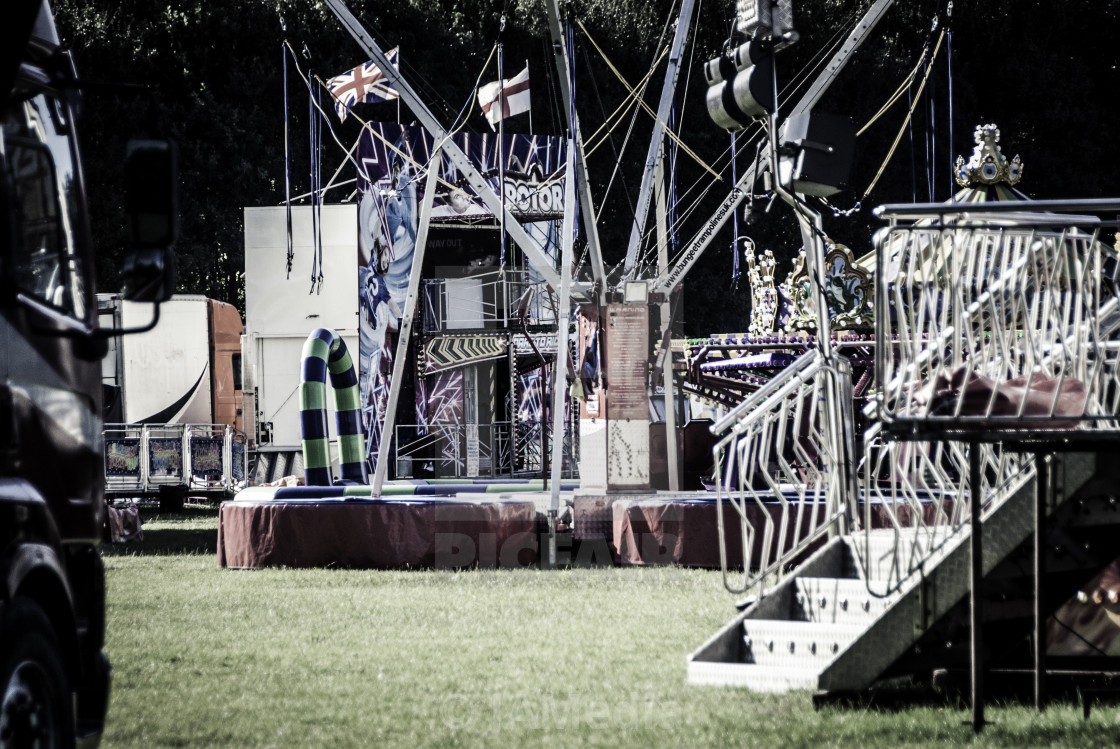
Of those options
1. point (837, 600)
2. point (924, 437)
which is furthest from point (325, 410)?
point (924, 437)

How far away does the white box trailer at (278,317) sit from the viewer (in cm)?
3114

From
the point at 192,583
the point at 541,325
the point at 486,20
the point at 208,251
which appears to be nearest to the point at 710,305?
the point at 541,325

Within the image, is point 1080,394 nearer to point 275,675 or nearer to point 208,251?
point 275,675

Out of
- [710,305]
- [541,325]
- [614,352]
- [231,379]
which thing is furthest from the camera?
[710,305]

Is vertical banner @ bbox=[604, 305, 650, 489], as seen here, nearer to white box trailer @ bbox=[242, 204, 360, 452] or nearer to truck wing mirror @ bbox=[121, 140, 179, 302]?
truck wing mirror @ bbox=[121, 140, 179, 302]

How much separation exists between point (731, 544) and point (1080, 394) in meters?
8.15

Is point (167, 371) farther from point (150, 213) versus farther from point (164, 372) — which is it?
point (150, 213)

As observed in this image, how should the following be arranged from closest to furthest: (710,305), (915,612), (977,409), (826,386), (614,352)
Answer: (977,409), (915,612), (826,386), (614,352), (710,305)

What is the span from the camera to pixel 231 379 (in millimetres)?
31219

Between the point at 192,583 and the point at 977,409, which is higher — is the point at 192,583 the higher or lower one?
the lower one

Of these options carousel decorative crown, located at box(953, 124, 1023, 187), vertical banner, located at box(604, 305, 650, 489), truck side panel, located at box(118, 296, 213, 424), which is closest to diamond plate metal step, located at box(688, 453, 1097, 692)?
vertical banner, located at box(604, 305, 650, 489)

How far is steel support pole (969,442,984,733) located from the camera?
670cm

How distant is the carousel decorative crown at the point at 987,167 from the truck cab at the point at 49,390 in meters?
15.3

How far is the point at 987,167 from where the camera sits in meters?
19.6
